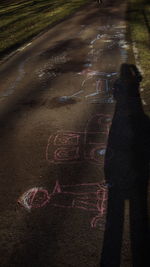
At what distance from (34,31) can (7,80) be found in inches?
343

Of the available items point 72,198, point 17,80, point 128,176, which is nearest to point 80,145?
point 128,176

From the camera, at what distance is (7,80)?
33.5 feet

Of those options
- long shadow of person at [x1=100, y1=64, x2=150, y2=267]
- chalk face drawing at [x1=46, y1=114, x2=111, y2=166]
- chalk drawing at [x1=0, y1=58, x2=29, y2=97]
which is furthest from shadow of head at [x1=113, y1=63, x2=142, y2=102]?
chalk drawing at [x1=0, y1=58, x2=29, y2=97]

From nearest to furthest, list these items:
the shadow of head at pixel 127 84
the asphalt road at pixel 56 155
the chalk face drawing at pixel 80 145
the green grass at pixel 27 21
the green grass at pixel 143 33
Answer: the asphalt road at pixel 56 155 → the chalk face drawing at pixel 80 145 → the shadow of head at pixel 127 84 → the green grass at pixel 143 33 → the green grass at pixel 27 21

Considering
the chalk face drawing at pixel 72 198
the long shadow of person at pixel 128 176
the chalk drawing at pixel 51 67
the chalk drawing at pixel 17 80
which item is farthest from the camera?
the chalk drawing at pixel 51 67

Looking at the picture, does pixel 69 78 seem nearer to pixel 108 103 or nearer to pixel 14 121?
pixel 108 103

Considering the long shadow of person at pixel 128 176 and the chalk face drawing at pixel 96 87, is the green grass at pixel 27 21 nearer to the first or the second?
the chalk face drawing at pixel 96 87

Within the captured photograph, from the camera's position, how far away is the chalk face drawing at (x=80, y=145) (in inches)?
222

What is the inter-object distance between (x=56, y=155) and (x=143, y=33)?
1068 centimetres

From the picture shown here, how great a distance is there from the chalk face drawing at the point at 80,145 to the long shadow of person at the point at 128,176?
7.5 inches

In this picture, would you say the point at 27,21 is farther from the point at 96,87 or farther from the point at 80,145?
the point at 80,145

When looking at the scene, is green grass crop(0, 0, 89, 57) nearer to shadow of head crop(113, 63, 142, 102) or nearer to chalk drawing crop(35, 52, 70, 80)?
chalk drawing crop(35, 52, 70, 80)

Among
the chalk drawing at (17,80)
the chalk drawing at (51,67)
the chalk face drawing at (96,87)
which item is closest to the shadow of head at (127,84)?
the chalk face drawing at (96,87)

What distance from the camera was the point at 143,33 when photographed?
13.8 metres
